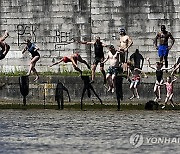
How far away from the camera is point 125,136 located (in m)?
16.3

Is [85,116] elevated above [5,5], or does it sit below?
below

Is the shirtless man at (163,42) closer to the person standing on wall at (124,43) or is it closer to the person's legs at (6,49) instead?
the person standing on wall at (124,43)

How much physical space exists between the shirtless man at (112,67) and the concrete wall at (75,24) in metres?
2.41

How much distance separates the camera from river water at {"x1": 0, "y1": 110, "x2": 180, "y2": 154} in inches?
566

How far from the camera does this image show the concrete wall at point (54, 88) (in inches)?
1014

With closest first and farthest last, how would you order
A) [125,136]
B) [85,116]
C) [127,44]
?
[125,136]
[85,116]
[127,44]

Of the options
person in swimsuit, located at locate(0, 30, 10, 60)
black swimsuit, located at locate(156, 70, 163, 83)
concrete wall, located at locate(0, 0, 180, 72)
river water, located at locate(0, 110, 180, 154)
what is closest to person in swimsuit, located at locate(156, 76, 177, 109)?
black swimsuit, located at locate(156, 70, 163, 83)

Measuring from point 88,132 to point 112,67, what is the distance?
9.28 meters

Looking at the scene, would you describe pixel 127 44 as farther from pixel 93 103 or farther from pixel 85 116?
pixel 85 116

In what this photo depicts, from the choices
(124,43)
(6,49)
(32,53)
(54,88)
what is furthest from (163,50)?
(6,49)

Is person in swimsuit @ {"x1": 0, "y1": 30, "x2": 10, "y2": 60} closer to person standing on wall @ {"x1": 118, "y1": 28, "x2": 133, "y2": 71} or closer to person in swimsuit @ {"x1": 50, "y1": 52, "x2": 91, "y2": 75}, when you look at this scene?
person in swimsuit @ {"x1": 50, "y1": 52, "x2": 91, "y2": 75}

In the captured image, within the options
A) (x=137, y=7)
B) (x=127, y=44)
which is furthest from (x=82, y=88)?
(x=137, y=7)

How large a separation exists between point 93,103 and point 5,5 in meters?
5.82

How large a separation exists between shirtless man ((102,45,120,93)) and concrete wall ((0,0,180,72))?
7.91 feet
